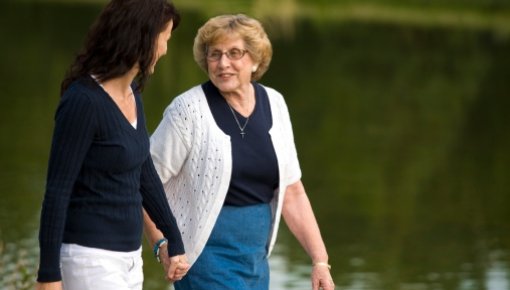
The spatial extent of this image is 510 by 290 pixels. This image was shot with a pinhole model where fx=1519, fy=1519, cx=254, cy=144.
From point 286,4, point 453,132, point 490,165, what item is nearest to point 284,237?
point 490,165

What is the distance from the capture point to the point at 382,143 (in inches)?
746

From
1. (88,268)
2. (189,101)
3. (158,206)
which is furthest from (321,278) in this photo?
(88,268)

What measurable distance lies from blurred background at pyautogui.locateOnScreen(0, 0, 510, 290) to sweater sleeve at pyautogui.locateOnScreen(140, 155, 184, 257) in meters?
2.95

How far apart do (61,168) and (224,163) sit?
1.16 m

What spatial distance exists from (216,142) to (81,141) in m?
1.14

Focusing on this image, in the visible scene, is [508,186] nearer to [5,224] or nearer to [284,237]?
[284,237]

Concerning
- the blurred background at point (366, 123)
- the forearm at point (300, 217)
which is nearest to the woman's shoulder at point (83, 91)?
the forearm at point (300, 217)

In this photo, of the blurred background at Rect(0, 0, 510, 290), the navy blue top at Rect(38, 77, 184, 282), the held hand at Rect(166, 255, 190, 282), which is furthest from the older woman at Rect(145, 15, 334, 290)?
the blurred background at Rect(0, 0, 510, 290)

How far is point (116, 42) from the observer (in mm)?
4020

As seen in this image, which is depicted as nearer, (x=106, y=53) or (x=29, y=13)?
(x=106, y=53)

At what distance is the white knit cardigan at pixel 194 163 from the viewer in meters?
4.98

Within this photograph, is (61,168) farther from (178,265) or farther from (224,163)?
(224,163)

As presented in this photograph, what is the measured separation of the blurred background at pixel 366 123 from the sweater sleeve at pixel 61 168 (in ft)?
11.3

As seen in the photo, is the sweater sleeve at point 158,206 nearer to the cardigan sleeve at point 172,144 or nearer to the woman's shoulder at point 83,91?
the woman's shoulder at point 83,91
